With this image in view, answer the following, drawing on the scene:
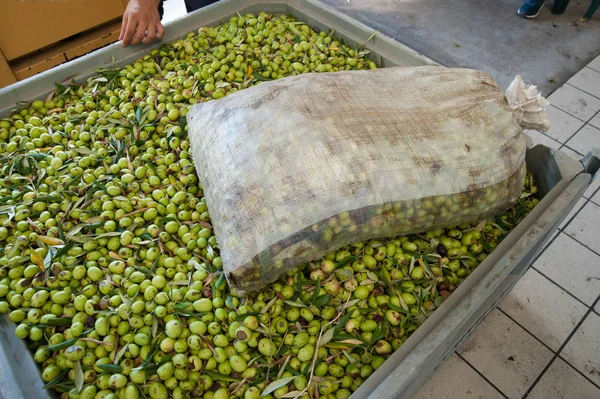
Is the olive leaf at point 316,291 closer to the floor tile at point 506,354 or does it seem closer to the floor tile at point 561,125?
the floor tile at point 506,354

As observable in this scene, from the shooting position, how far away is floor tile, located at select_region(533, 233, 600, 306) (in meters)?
2.26

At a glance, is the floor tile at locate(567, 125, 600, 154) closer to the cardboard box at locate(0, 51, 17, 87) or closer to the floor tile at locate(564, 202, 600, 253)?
the floor tile at locate(564, 202, 600, 253)

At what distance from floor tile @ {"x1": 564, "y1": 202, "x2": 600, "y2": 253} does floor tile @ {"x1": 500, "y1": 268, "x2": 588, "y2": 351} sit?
41cm

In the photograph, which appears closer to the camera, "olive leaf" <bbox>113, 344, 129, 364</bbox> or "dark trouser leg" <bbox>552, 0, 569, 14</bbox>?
"olive leaf" <bbox>113, 344, 129, 364</bbox>

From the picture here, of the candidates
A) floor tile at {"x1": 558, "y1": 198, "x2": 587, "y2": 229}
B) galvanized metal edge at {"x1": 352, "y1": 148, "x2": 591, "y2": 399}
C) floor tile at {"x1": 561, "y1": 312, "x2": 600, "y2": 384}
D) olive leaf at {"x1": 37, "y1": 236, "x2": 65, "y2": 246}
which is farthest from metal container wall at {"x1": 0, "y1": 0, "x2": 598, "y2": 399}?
floor tile at {"x1": 558, "y1": 198, "x2": 587, "y2": 229}

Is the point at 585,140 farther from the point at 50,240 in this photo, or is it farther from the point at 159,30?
the point at 50,240

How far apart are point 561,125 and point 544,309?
5.32 ft

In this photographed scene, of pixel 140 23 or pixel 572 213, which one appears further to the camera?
pixel 572 213

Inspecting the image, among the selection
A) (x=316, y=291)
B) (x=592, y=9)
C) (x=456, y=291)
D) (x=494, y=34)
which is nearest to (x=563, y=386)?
(x=456, y=291)

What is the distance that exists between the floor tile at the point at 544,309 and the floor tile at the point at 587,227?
406mm

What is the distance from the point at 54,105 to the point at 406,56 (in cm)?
177

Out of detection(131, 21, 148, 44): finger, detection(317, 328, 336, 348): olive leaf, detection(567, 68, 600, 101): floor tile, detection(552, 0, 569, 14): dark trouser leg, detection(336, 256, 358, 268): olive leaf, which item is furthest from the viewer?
detection(552, 0, 569, 14): dark trouser leg

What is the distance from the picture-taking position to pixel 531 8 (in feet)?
13.9

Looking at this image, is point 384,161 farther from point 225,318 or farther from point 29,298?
point 29,298
